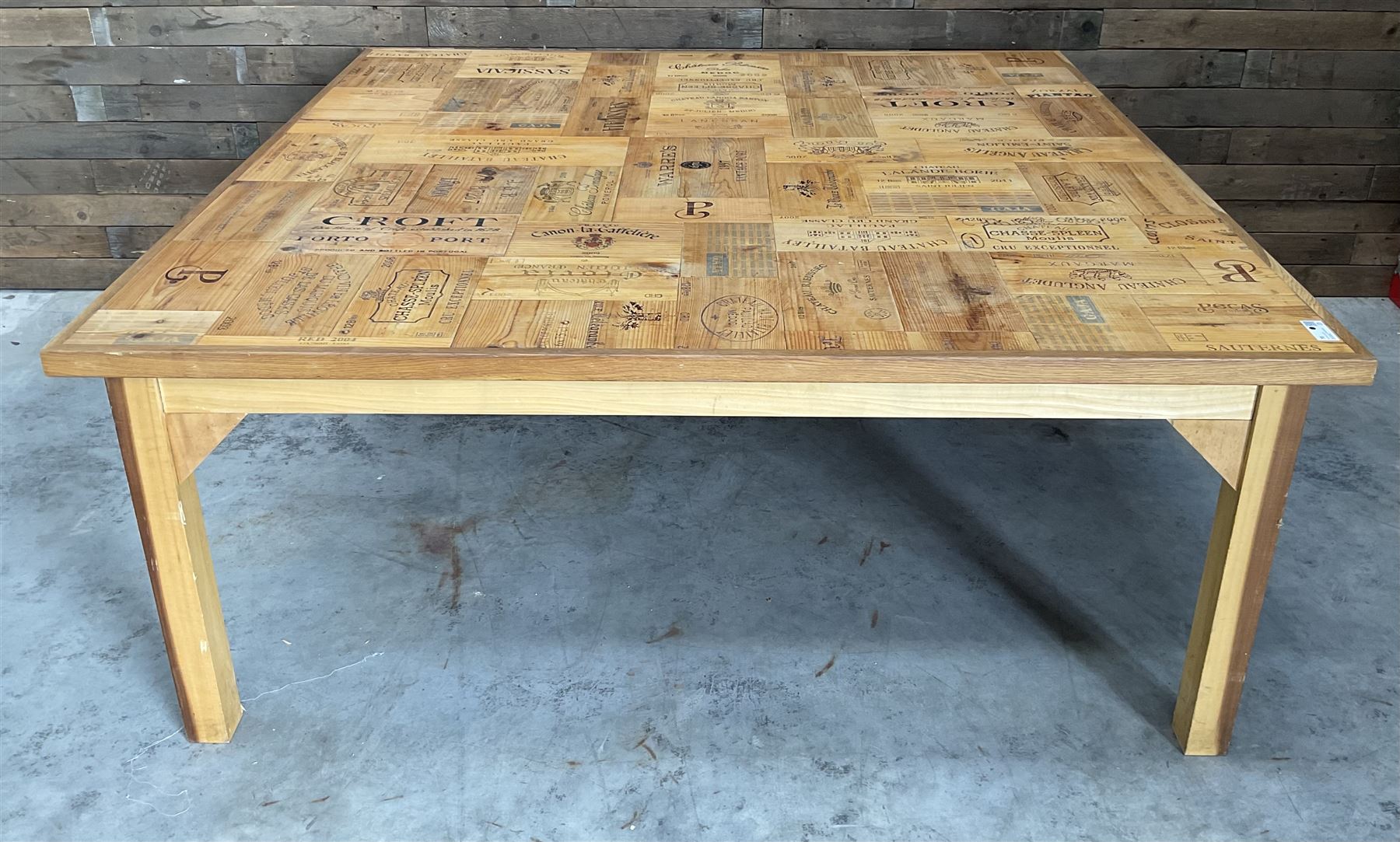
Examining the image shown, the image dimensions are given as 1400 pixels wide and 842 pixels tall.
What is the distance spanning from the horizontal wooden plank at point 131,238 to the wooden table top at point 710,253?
0.94 m

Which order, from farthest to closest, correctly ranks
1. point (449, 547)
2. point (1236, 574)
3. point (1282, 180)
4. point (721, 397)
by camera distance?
point (1282, 180) → point (449, 547) → point (1236, 574) → point (721, 397)

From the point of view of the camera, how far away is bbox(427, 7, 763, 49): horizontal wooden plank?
299 cm

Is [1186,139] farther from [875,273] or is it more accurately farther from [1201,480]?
[875,273]

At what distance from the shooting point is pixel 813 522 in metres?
2.35

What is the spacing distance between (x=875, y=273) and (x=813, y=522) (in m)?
0.72

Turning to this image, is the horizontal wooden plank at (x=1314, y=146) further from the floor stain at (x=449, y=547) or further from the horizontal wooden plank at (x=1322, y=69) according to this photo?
the floor stain at (x=449, y=547)

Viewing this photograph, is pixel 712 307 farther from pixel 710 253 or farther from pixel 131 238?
pixel 131 238

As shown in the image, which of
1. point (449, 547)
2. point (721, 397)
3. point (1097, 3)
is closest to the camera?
point (721, 397)

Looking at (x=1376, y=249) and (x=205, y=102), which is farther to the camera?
(x=1376, y=249)

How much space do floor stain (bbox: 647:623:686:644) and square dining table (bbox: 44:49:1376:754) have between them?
573mm

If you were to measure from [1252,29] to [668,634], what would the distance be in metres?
2.16

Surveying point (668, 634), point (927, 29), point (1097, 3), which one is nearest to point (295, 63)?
point (927, 29)

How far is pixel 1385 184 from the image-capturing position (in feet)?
10.5

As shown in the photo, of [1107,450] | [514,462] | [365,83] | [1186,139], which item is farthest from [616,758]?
[1186,139]
